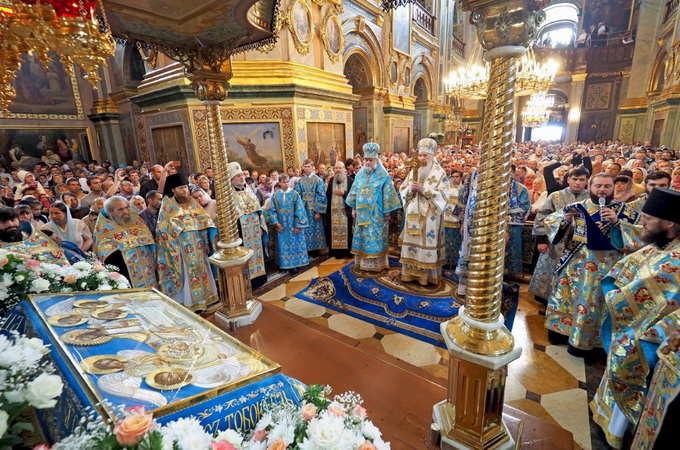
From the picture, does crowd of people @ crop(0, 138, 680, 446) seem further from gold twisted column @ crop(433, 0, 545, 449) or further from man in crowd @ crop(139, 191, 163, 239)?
gold twisted column @ crop(433, 0, 545, 449)

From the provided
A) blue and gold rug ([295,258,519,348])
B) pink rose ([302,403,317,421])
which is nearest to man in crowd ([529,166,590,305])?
blue and gold rug ([295,258,519,348])

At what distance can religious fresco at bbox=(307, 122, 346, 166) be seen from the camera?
962 cm

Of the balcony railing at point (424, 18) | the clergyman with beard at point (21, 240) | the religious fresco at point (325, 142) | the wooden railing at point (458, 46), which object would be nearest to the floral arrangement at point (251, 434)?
the clergyman with beard at point (21, 240)

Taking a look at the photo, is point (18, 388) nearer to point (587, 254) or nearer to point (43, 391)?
point (43, 391)

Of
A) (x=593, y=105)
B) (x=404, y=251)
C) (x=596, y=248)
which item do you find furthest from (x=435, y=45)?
(x=596, y=248)

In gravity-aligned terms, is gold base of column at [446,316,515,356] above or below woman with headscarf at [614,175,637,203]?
below

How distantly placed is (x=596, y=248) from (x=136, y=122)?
46.5 ft

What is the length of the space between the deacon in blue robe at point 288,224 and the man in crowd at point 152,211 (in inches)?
67.6

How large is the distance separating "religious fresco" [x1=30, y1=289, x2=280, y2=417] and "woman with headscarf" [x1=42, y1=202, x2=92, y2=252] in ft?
6.58

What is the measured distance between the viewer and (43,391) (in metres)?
0.94

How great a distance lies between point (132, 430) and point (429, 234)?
4162mm

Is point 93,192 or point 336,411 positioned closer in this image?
point 336,411

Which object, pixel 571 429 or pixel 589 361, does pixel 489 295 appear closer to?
pixel 571 429

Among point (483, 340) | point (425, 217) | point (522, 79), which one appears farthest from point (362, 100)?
point (483, 340)
